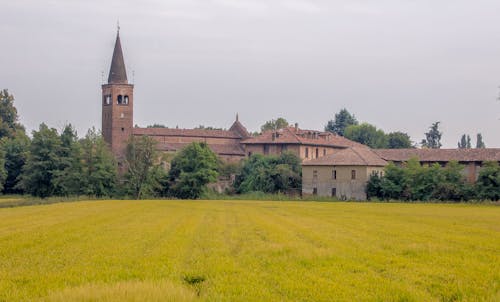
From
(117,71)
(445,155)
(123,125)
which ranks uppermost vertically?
(117,71)

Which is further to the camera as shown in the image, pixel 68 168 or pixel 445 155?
pixel 445 155

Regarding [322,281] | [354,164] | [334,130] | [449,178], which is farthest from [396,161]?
[322,281]

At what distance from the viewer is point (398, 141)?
130 meters

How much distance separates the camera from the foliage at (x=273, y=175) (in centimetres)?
8888

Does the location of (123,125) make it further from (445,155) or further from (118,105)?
(445,155)

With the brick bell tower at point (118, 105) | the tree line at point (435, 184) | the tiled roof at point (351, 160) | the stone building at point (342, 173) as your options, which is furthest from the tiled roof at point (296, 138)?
the tree line at point (435, 184)

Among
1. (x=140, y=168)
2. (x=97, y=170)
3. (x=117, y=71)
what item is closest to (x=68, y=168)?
(x=97, y=170)

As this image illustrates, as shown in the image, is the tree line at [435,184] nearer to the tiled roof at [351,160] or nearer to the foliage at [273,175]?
the tiled roof at [351,160]

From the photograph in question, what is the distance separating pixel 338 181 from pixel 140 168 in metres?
25.7

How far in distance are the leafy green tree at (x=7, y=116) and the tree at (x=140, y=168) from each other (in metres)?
33.8

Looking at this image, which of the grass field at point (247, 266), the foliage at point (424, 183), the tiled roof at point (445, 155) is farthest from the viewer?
the tiled roof at point (445, 155)

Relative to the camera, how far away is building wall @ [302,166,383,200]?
83438 mm

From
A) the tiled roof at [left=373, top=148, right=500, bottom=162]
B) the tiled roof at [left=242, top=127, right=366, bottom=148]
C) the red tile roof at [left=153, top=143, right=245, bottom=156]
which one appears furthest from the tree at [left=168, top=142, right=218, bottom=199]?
the red tile roof at [left=153, top=143, right=245, bottom=156]

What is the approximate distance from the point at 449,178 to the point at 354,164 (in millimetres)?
12915
